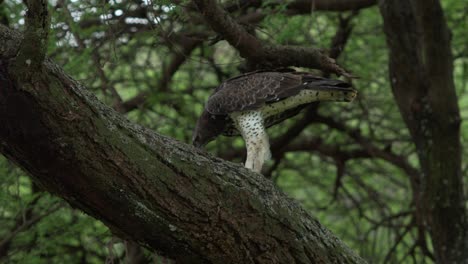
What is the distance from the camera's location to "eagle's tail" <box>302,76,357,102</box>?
4309 mm

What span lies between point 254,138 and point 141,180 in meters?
1.83

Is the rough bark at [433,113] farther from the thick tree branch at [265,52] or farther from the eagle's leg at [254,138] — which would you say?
the eagle's leg at [254,138]

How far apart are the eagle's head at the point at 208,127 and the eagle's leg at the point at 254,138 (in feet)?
0.80

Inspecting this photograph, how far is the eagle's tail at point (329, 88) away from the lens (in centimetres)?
431

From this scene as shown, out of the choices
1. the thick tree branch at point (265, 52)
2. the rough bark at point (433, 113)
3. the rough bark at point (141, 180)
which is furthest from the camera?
the rough bark at point (433, 113)

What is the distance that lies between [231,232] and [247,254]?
0.14 meters

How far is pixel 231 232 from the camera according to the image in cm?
298

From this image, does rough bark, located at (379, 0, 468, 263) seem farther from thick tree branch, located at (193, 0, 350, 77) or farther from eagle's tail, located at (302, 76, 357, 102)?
eagle's tail, located at (302, 76, 357, 102)

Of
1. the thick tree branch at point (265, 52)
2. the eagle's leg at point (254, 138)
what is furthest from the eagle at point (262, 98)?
the thick tree branch at point (265, 52)

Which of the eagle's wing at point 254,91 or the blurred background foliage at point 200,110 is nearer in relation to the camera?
the eagle's wing at point 254,91

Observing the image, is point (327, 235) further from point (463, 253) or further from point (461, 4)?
point (461, 4)

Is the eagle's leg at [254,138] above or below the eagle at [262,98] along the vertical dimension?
below

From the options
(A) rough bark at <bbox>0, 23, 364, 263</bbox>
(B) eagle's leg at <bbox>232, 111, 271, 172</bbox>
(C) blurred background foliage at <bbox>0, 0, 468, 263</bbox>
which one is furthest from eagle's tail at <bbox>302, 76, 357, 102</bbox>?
(A) rough bark at <bbox>0, 23, 364, 263</bbox>

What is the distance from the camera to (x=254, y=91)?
4.49m
